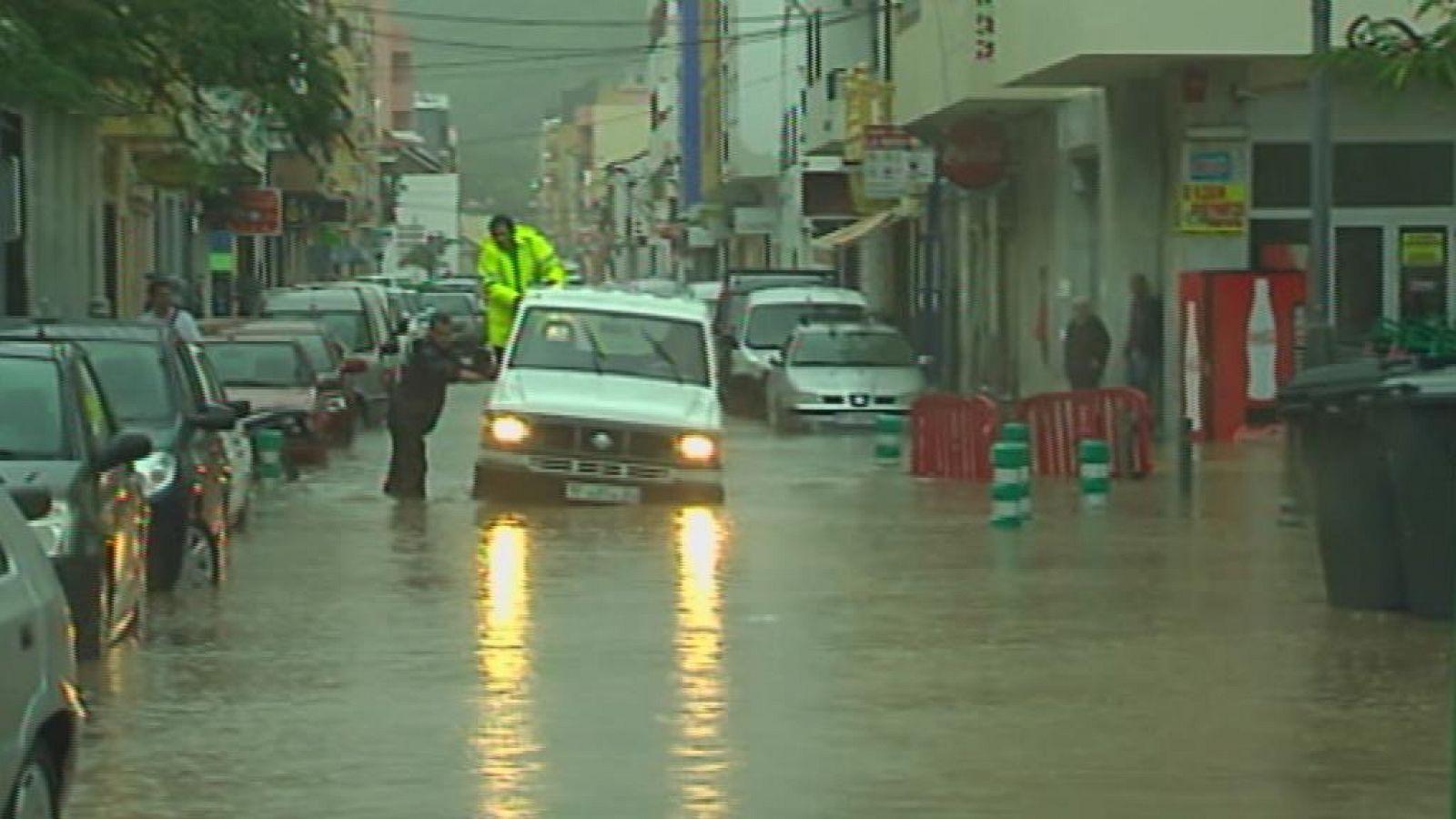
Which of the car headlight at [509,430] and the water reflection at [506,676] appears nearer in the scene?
the water reflection at [506,676]

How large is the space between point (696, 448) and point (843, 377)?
15048 millimetres

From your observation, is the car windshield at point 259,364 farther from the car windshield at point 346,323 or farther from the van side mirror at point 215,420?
the van side mirror at point 215,420

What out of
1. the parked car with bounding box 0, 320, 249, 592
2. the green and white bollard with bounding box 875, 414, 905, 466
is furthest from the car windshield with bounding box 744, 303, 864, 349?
the parked car with bounding box 0, 320, 249, 592

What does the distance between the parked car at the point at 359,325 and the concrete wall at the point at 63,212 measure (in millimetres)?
2834

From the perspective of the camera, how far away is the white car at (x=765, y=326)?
4386cm

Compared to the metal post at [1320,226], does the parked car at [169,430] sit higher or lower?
lower

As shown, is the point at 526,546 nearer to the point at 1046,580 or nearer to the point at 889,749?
the point at 1046,580

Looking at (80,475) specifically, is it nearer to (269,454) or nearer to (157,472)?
(157,472)

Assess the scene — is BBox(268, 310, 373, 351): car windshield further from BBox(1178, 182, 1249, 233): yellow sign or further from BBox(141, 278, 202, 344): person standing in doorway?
BBox(1178, 182, 1249, 233): yellow sign

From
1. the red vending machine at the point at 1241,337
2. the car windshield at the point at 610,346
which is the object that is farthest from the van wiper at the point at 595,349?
the red vending machine at the point at 1241,337

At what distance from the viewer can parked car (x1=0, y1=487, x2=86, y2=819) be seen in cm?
805

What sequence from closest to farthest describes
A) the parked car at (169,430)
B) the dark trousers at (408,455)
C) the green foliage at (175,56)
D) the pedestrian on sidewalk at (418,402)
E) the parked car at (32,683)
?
1. the parked car at (32,683)
2. the parked car at (169,430)
3. the green foliage at (175,56)
4. the pedestrian on sidewalk at (418,402)
5. the dark trousers at (408,455)

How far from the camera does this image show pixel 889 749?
A: 11.6m

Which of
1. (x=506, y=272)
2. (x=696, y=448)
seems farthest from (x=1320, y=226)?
(x=506, y=272)
